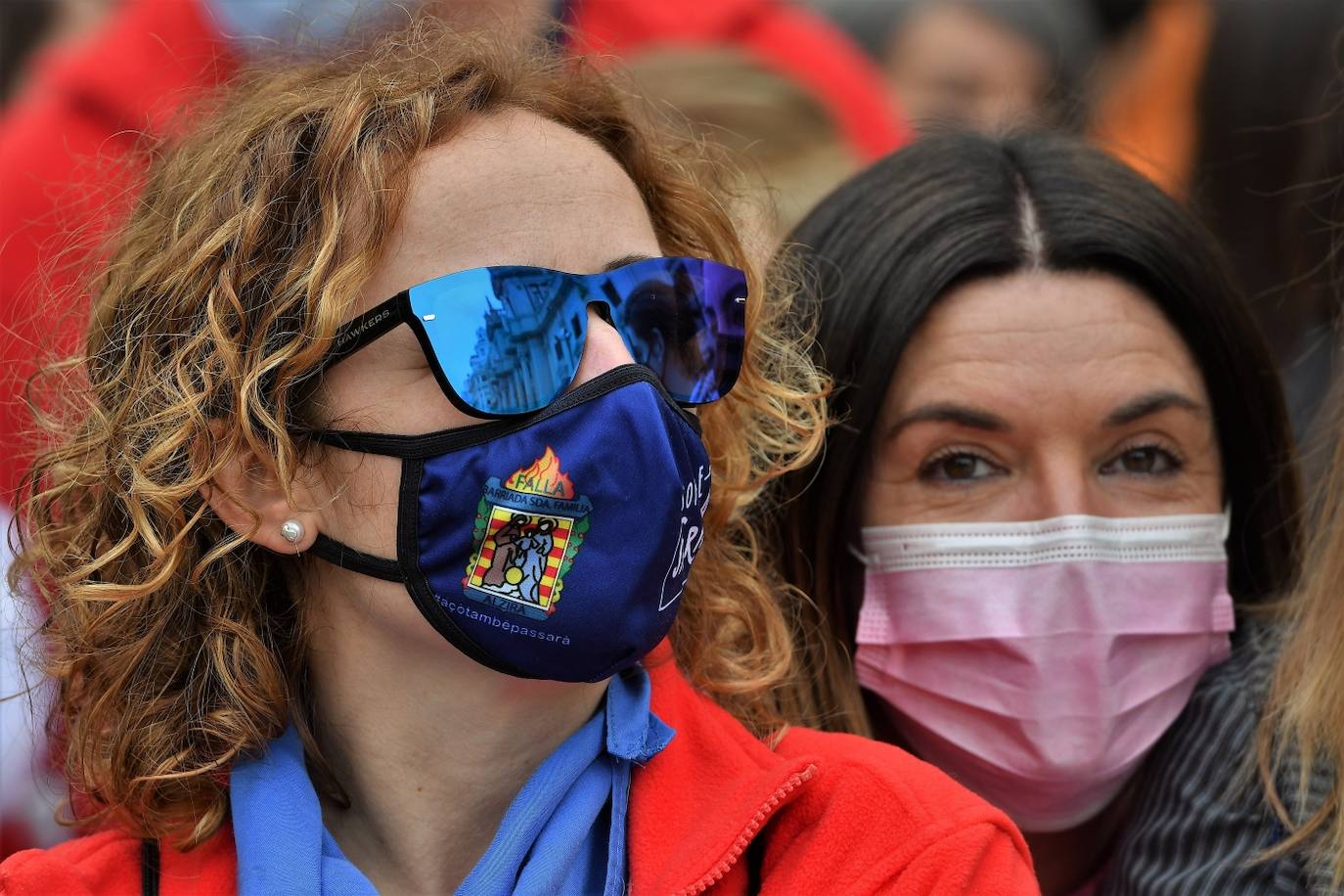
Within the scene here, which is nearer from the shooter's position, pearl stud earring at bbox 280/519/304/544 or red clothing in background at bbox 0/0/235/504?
pearl stud earring at bbox 280/519/304/544

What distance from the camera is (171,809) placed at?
7.60 ft

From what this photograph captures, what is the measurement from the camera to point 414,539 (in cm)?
217

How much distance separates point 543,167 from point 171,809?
3.46ft

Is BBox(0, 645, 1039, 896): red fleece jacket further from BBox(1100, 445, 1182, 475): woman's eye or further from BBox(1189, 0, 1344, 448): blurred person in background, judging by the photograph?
BBox(1189, 0, 1344, 448): blurred person in background

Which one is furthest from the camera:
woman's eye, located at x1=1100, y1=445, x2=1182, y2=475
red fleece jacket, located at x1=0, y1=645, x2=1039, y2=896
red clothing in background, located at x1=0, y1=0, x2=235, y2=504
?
red clothing in background, located at x1=0, y1=0, x2=235, y2=504

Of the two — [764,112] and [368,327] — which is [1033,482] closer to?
[368,327]

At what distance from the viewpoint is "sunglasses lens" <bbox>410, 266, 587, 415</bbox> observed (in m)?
2.14

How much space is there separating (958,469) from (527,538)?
3.67 feet

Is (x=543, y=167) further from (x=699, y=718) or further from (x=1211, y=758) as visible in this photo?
(x=1211, y=758)

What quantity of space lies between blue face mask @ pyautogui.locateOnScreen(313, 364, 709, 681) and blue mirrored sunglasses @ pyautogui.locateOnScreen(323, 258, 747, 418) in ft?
0.14

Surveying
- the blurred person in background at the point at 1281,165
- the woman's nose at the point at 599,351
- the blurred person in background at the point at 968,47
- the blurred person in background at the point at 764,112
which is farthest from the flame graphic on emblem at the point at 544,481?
the blurred person in background at the point at 968,47

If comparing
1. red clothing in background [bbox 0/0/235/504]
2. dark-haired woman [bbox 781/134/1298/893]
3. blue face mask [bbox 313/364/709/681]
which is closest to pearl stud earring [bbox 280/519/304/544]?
blue face mask [bbox 313/364/709/681]

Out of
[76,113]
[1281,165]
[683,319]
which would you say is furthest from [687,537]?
[1281,165]

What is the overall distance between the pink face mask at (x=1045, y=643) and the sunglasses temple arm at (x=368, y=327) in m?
1.19
